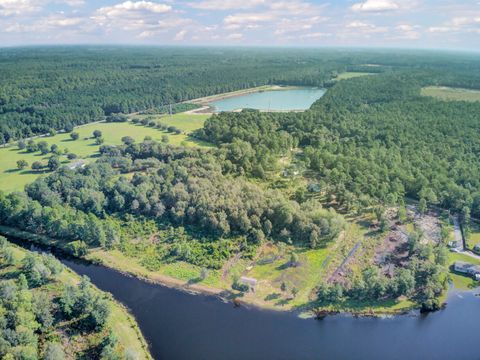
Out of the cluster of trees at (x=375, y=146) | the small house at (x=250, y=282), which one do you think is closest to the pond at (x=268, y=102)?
the cluster of trees at (x=375, y=146)

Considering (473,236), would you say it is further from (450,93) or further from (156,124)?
(450,93)

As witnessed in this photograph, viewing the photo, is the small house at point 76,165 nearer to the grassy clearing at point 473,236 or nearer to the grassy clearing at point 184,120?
the grassy clearing at point 184,120

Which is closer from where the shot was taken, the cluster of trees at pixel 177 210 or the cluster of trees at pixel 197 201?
the cluster of trees at pixel 177 210

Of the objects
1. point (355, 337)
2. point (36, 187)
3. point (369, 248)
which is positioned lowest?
point (355, 337)

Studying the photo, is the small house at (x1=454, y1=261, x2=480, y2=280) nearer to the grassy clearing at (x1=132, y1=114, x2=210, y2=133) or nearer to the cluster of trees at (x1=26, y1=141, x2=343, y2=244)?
the cluster of trees at (x1=26, y1=141, x2=343, y2=244)

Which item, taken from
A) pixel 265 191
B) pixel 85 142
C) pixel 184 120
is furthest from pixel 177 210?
pixel 184 120

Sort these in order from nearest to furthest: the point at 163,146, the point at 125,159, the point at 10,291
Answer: the point at 10,291
the point at 125,159
the point at 163,146

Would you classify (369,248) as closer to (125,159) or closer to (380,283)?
(380,283)

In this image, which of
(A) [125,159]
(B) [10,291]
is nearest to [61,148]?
(A) [125,159]
